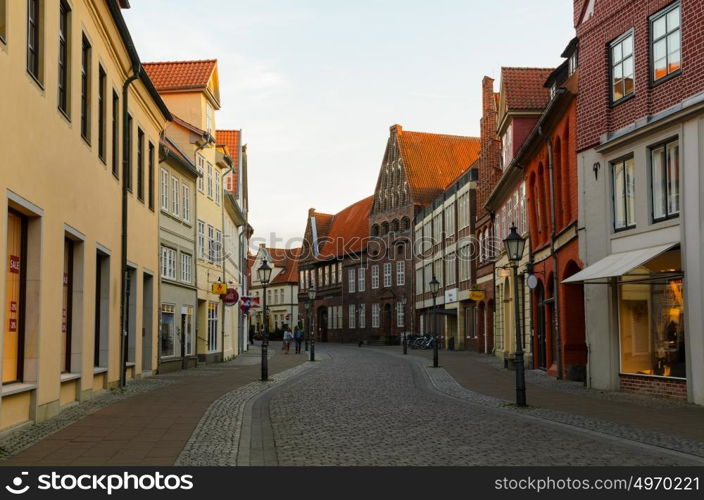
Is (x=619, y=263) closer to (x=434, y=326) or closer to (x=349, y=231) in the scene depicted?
(x=434, y=326)

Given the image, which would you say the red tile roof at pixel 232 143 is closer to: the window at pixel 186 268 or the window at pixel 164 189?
the window at pixel 186 268

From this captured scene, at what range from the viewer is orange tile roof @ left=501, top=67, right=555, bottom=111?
3384 cm

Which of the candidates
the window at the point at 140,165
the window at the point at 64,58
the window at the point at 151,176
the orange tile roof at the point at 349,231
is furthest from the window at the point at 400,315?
the window at the point at 64,58

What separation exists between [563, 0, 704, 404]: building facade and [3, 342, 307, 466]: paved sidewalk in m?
8.70

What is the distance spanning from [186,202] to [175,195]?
6.07 feet

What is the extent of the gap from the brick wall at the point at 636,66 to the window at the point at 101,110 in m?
10.7

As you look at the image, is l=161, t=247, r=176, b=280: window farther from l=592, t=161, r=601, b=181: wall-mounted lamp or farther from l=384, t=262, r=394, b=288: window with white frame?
l=384, t=262, r=394, b=288: window with white frame

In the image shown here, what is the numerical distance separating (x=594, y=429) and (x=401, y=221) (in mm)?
61834

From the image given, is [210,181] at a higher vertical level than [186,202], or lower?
higher

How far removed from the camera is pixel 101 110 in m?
19.6

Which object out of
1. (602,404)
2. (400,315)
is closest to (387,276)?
(400,315)
